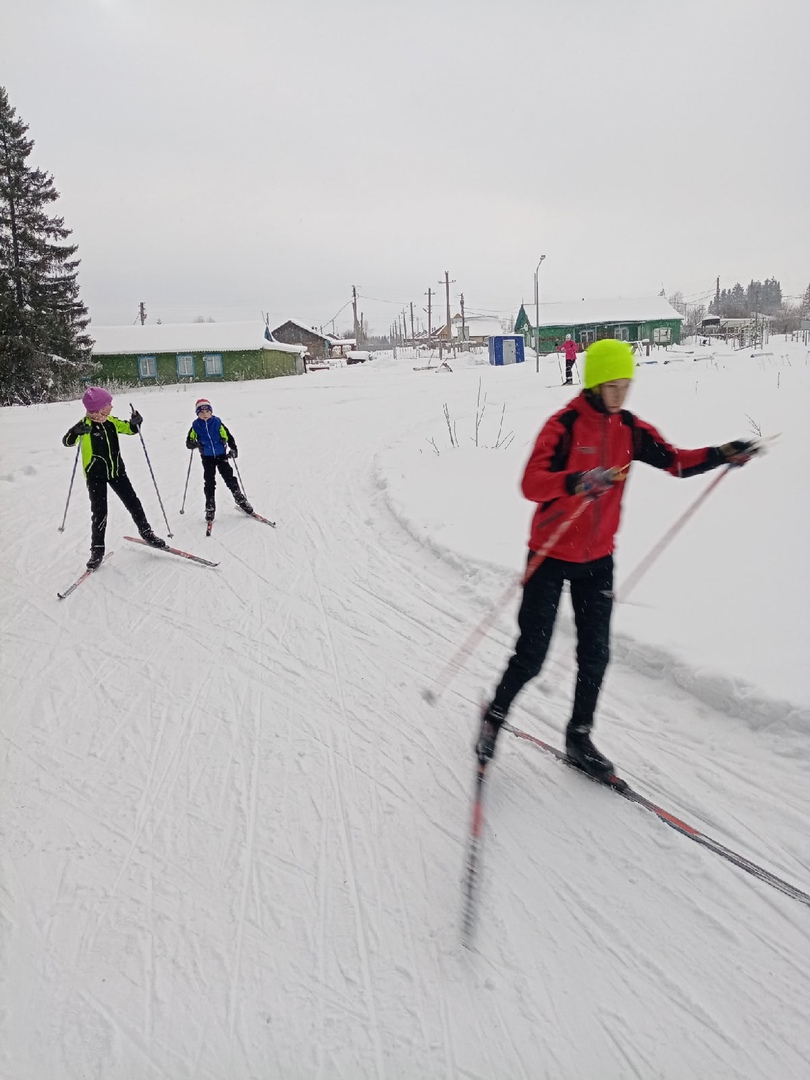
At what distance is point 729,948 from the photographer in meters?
2.19

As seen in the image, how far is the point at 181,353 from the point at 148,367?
2.34 metres

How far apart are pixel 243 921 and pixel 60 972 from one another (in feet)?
2.14

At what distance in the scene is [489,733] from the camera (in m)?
3.09

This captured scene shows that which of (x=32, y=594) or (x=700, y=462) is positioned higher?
(x=700, y=462)

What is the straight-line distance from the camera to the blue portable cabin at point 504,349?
40938 millimetres

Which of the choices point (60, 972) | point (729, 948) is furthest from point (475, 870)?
point (60, 972)

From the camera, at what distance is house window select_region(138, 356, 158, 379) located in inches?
1563

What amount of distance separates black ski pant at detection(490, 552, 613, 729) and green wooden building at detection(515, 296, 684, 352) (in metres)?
59.7

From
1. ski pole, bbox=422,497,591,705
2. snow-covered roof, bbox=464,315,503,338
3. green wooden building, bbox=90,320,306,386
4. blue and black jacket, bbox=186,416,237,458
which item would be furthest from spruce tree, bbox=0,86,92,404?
snow-covered roof, bbox=464,315,503,338

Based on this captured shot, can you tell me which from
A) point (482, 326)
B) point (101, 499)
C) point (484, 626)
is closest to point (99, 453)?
point (101, 499)

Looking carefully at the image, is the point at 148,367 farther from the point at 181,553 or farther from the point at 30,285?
the point at 181,553

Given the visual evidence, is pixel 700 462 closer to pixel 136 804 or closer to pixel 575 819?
pixel 575 819

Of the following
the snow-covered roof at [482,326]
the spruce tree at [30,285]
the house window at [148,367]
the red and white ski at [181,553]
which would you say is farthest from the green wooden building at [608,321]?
the red and white ski at [181,553]

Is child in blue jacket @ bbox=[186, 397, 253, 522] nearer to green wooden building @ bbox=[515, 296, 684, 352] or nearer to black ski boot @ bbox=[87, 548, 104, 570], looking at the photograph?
black ski boot @ bbox=[87, 548, 104, 570]
